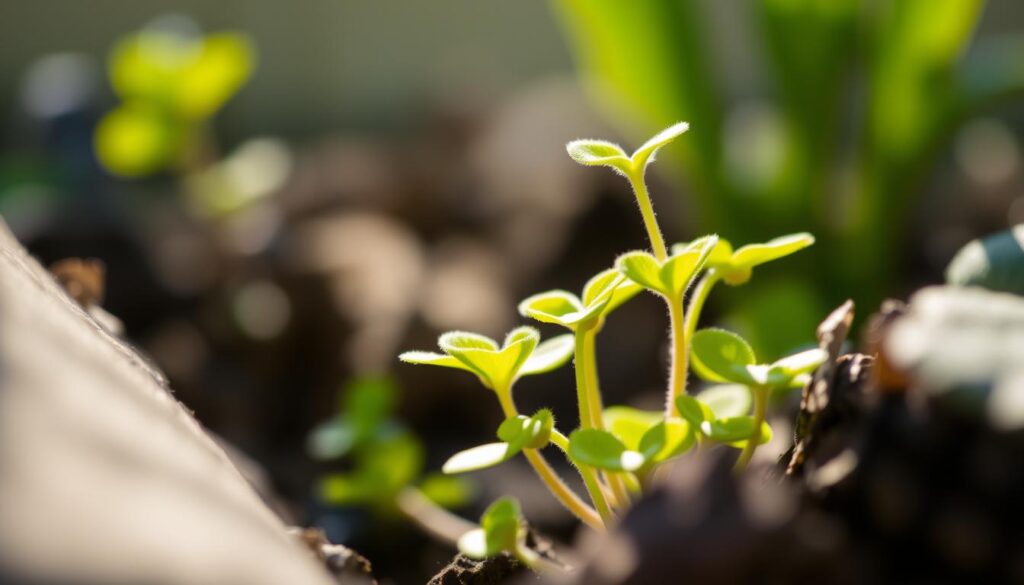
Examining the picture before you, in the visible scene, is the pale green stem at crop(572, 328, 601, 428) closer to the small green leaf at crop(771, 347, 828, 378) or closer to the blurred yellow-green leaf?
the small green leaf at crop(771, 347, 828, 378)

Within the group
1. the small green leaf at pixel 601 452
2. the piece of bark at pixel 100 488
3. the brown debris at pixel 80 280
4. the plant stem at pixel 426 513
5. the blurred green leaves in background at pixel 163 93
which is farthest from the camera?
the blurred green leaves in background at pixel 163 93

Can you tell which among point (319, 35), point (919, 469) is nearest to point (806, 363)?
point (919, 469)

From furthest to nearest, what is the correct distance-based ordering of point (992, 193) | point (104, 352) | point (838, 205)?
point (992, 193) → point (838, 205) → point (104, 352)

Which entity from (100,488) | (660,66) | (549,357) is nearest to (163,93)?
(660,66)

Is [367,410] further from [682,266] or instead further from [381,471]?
[682,266]

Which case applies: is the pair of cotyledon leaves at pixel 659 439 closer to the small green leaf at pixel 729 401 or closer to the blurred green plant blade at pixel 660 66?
the small green leaf at pixel 729 401

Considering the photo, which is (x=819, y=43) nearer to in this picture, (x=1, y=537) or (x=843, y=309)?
(x=843, y=309)

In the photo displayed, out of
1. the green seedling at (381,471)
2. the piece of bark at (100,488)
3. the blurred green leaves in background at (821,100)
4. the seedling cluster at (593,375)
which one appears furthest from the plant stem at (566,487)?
the blurred green leaves in background at (821,100)
